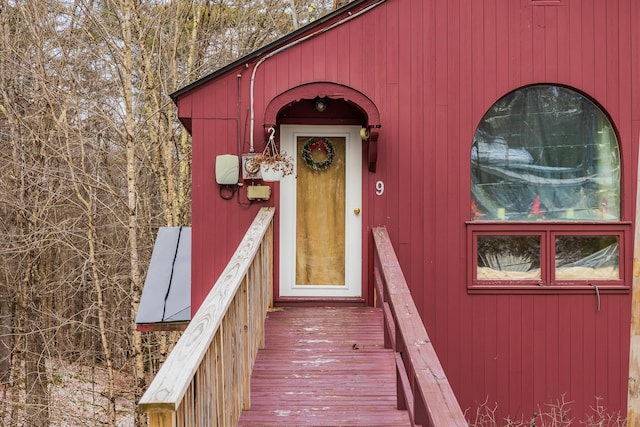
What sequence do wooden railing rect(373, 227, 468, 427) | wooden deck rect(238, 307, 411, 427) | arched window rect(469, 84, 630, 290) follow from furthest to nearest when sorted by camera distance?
1. arched window rect(469, 84, 630, 290)
2. wooden deck rect(238, 307, 411, 427)
3. wooden railing rect(373, 227, 468, 427)

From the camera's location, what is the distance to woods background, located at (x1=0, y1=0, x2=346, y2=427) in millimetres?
10148

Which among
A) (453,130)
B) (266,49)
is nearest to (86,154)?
(266,49)

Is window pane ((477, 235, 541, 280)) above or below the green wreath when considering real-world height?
below

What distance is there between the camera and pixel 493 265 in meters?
5.88

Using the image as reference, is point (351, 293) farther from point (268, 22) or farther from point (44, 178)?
point (268, 22)

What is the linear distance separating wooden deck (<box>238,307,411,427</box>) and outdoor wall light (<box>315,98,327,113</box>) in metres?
2.17

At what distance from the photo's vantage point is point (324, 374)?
4320mm

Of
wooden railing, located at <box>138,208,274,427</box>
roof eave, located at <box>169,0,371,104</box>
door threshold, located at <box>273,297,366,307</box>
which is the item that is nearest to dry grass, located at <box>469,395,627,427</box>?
door threshold, located at <box>273,297,366,307</box>

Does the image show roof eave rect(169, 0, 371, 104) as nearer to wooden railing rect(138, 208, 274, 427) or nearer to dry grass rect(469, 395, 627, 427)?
wooden railing rect(138, 208, 274, 427)

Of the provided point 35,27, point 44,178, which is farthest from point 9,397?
point 35,27

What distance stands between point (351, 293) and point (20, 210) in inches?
322

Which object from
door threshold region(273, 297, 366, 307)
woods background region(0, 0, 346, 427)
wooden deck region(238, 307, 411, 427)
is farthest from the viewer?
woods background region(0, 0, 346, 427)

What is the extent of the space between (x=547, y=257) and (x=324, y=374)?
9.52 ft

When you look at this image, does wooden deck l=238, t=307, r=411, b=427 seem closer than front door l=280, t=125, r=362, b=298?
Yes
